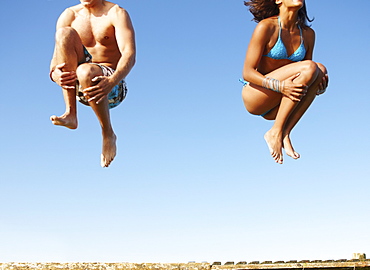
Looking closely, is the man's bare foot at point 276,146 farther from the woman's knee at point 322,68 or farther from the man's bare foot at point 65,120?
the man's bare foot at point 65,120

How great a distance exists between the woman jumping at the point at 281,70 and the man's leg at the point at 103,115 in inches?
64.0

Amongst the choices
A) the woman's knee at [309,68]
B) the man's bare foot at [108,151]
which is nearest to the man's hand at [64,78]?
the man's bare foot at [108,151]

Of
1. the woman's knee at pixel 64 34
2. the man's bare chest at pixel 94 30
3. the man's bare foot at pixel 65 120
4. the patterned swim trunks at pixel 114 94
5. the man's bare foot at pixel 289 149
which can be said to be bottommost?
the man's bare foot at pixel 289 149

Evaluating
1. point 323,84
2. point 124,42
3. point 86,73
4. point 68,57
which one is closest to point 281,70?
point 323,84

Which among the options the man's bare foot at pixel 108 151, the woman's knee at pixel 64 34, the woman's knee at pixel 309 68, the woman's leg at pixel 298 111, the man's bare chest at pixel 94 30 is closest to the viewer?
the woman's knee at pixel 64 34

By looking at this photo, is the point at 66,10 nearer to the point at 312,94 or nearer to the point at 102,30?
the point at 102,30

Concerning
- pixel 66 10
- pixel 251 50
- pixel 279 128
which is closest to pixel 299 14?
pixel 251 50

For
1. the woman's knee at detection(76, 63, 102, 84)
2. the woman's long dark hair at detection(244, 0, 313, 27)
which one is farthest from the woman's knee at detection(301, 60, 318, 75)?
the woman's knee at detection(76, 63, 102, 84)

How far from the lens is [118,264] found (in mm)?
4469

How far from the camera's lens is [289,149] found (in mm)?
6137

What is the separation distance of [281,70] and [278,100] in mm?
425

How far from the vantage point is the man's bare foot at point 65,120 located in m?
5.37

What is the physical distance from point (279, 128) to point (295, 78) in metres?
0.66

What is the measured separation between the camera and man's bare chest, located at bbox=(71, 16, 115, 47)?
19.0 feet
